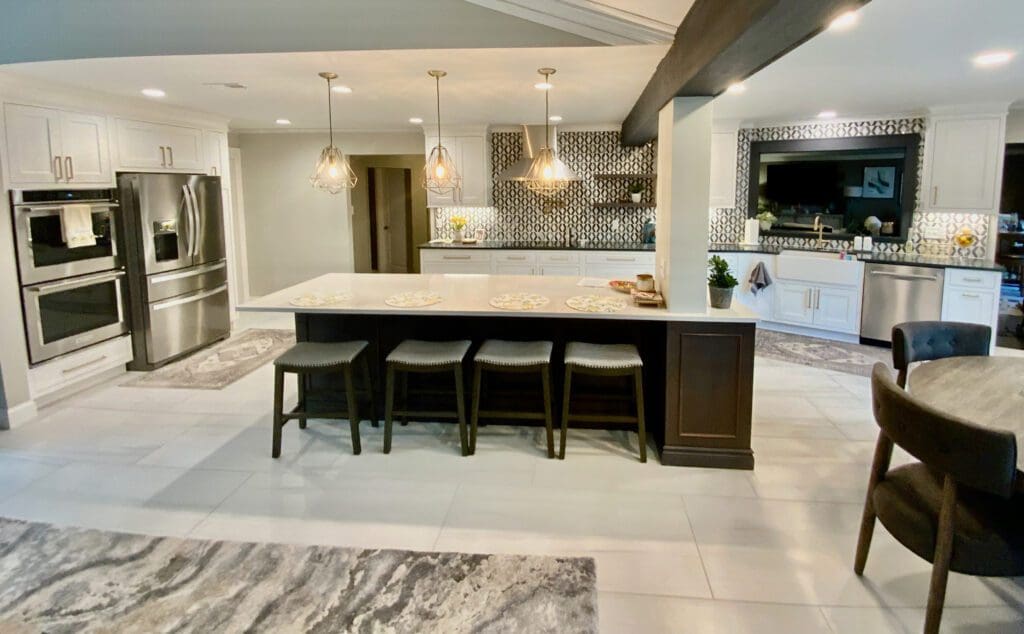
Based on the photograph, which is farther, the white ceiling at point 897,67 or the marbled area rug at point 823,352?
the marbled area rug at point 823,352

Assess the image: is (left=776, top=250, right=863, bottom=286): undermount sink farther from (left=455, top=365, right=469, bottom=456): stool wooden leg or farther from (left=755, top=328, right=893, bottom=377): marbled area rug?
(left=455, top=365, right=469, bottom=456): stool wooden leg

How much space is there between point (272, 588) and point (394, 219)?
8398 millimetres

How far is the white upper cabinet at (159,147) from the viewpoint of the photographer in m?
5.21

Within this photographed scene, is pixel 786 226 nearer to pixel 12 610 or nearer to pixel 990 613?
pixel 990 613

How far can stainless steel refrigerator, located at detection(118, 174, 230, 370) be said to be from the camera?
524 cm

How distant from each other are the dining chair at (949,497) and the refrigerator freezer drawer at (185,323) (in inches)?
Answer: 208

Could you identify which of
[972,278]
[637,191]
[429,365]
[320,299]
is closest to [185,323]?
[320,299]

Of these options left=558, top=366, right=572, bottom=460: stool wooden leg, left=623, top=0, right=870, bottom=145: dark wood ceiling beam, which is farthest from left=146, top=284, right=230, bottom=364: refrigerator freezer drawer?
left=623, top=0, right=870, bottom=145: dark wood ceiling beam

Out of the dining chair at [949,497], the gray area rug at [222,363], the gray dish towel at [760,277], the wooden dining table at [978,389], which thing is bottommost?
the gray area rug at [222,363]

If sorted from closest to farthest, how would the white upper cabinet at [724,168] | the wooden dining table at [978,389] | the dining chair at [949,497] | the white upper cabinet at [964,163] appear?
1. the dining chair at [949,497]
2. the wooden dining table at [978,389]
3. the white upper cabinet at [964,163]
4. the white upper cabinet at [724,168]

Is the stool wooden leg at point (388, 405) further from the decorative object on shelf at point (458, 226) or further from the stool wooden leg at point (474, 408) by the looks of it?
the decorative object on shelf at point (458, 226)

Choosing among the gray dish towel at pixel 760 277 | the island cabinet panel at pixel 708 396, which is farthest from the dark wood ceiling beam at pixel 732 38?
the gray dish towel at pixel 760 277

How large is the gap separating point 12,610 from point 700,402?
10.3 feet

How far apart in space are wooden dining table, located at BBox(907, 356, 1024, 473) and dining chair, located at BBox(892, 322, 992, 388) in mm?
344
